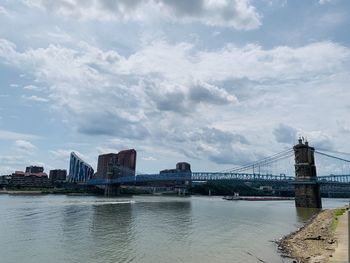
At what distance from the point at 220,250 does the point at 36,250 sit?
1510 cm

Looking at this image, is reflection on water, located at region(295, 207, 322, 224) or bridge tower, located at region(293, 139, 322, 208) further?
bridge tower, located at region(293, 139, 322, 208)

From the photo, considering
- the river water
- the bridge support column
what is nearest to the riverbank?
the river water

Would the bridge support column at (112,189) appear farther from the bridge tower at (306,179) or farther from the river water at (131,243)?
the river water at (131,243)

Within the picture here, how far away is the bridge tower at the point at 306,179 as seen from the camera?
100500 mm

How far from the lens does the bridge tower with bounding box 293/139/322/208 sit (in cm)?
10050

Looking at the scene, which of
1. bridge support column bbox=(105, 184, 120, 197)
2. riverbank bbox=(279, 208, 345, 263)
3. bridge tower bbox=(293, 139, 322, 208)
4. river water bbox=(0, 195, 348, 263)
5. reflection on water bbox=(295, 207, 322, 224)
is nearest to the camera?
riverbank bbox=(279, 208, 345, 263)

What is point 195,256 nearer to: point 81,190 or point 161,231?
point 161,231

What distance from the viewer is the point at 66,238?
35.6 meters

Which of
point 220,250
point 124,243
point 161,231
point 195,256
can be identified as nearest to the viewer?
point 195,256

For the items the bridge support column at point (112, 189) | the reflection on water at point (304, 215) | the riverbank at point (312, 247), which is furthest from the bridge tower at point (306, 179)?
the bridge support column at point (112, 189)

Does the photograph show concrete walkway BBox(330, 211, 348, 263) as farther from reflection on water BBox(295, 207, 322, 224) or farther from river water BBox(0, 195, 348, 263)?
reflection on water BBox(295, 207, 322, 224)

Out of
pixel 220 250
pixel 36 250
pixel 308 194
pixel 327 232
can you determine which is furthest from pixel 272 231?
pixel 308 194

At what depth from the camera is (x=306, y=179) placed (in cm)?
10069

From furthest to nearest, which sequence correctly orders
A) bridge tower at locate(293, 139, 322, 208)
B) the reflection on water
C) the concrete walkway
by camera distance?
bridge tower at locate(293, 139, 322, 208) → the reflection on water → the concrete walkway
